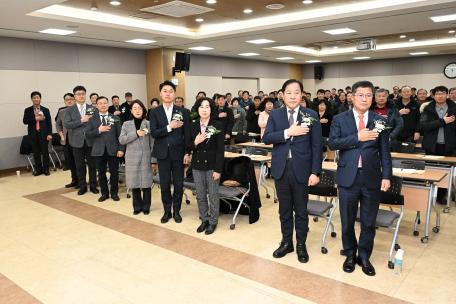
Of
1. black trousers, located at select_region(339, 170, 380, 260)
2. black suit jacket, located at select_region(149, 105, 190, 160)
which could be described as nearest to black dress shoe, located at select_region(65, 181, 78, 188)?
black suit jacket, located at select_region(149, 105, 190, 160)

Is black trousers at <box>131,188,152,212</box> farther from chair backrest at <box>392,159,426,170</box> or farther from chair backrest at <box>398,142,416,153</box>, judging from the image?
chair backrest at <box>398,142,416,153</box>

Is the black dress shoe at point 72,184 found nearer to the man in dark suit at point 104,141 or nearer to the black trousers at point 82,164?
the black trousers at point 82,164

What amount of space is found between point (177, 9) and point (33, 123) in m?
4.17

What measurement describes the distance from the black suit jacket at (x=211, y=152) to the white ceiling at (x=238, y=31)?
3535mm

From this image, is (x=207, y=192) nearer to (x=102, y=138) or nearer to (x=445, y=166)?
(x=102, y=138)

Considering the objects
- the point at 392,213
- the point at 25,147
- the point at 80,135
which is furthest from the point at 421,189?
the point at 25,147

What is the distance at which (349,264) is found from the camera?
3490mm

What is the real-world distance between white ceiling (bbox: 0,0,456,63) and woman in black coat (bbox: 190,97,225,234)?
338 centimetres

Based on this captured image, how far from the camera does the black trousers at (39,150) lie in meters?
8.52

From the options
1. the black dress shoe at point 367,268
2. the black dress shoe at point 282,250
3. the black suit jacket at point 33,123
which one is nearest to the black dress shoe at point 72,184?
the black suit jacket at point 33,123

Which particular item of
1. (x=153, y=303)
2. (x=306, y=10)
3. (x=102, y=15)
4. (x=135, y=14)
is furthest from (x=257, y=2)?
(x=153, y=303)

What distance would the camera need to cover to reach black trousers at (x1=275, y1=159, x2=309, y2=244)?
3537mm

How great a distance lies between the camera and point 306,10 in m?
8.05

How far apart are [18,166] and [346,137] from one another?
8.65m
